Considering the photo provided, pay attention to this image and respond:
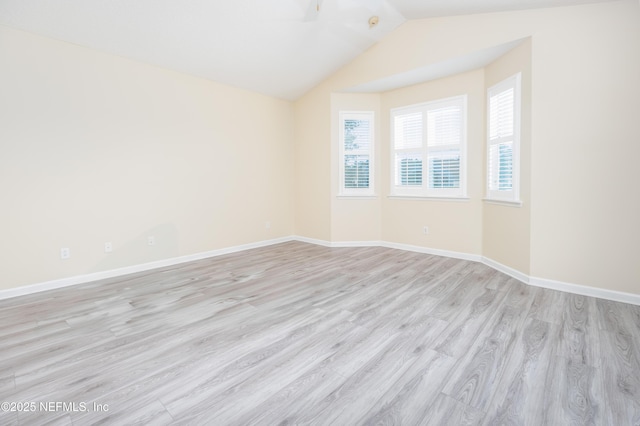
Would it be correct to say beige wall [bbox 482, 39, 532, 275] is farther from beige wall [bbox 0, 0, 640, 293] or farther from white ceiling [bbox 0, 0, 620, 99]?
white ceiling [bbox 0, 0, 620, 99]

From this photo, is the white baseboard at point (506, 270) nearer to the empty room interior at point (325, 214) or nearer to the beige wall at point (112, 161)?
the empty room interior at point (325, 214)

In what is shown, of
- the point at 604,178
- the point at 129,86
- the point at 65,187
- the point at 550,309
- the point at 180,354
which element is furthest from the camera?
the point at 129,86

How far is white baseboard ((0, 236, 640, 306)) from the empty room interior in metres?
0.03

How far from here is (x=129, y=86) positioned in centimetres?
392

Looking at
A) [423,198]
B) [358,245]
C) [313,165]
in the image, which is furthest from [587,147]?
[313,165]

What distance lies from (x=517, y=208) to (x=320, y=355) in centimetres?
301

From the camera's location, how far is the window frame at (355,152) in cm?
547

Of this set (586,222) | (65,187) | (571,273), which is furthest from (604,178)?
(65,187)

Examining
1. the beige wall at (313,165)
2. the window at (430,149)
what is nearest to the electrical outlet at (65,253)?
the beige wall at (313,165)

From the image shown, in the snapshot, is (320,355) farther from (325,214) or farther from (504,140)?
(325,214)

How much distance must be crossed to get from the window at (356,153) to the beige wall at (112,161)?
5.04ft

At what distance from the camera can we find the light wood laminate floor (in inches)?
60.7

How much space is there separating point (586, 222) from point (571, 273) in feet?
1.81

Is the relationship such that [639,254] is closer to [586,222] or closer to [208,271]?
[586,222]
